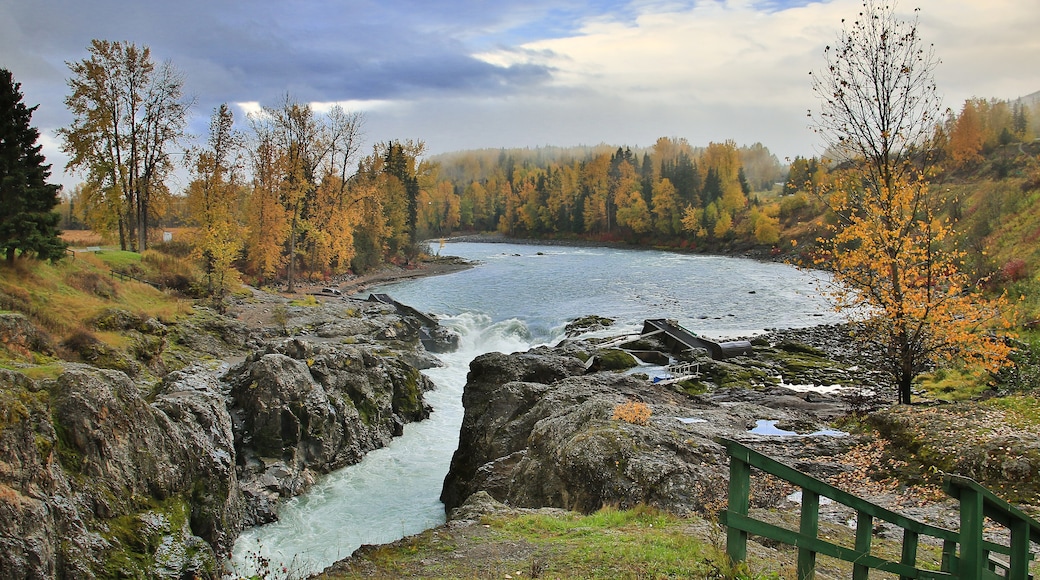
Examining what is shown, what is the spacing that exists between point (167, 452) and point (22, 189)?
53.3 ft

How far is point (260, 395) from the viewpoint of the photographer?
17312mm

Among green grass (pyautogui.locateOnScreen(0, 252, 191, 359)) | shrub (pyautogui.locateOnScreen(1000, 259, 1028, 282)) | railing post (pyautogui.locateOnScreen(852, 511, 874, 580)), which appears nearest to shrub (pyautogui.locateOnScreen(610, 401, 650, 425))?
railing post (pyautogui.locateOnScreen(852, 511, 874, 580))

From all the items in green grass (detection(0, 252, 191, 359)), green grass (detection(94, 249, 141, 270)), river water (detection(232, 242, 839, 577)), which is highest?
green grass (detection(94, 249, 141, 270))

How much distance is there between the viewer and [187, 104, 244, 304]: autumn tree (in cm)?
3669

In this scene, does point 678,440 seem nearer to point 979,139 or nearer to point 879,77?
point 879,77

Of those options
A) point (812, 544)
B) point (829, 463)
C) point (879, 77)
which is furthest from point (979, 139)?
point (812, 544)

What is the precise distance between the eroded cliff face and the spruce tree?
7.63 meters

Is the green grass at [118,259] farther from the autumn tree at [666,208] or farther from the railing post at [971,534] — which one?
the autumn tree at [666,208]

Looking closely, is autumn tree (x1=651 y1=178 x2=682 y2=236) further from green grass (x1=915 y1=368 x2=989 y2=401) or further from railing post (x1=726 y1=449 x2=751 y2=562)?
railing post (x1=726 y1=449 x2=751 y2=562)

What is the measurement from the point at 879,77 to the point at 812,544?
13.7m

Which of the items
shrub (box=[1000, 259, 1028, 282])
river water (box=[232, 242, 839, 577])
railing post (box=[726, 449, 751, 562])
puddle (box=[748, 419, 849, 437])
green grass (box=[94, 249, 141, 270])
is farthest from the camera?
shrub (box=[1000, 259, 1028, 282])

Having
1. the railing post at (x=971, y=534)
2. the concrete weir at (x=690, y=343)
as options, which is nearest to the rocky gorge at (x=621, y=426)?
the concrete weir at (x=690, y=343)

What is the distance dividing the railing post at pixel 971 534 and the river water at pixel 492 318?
7439 millimetres

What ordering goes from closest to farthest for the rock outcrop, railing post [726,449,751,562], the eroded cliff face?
1. railing post [726,449,751,562]
2. the eroded cliff face
3. the rock outcrop
